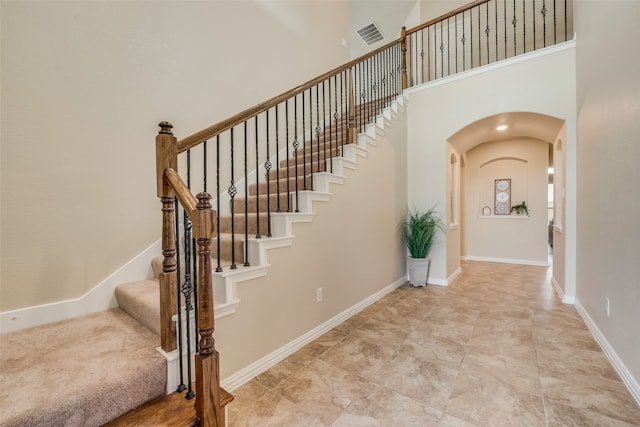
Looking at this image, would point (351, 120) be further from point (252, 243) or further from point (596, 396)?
point (596, 396)

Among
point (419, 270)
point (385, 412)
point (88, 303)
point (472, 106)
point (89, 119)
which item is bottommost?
point (385, 412)

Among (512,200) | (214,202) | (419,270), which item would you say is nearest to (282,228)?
(214,202)

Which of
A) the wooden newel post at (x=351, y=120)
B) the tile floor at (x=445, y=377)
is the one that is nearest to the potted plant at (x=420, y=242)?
the tile floor at (x=445, y=377)

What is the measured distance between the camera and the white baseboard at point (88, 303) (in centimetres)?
178

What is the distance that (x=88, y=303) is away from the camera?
2049 mm

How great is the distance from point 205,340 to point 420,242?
3.22m

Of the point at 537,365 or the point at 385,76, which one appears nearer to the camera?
the point at 537,365

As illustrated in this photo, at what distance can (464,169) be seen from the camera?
19.7 feet

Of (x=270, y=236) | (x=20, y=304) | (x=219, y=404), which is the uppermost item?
(x=270, y=236)

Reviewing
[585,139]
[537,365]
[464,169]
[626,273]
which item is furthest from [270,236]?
[464,169]

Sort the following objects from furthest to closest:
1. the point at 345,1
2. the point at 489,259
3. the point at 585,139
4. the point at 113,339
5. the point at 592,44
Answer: the point at 489,259
the point at 345,1
the point at 585,139
the point at 592,44
the point at 113,339

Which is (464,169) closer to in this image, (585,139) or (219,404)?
(585,139)

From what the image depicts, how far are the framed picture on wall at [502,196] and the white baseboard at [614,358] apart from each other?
352 centimetres

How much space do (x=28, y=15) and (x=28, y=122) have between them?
69cm
